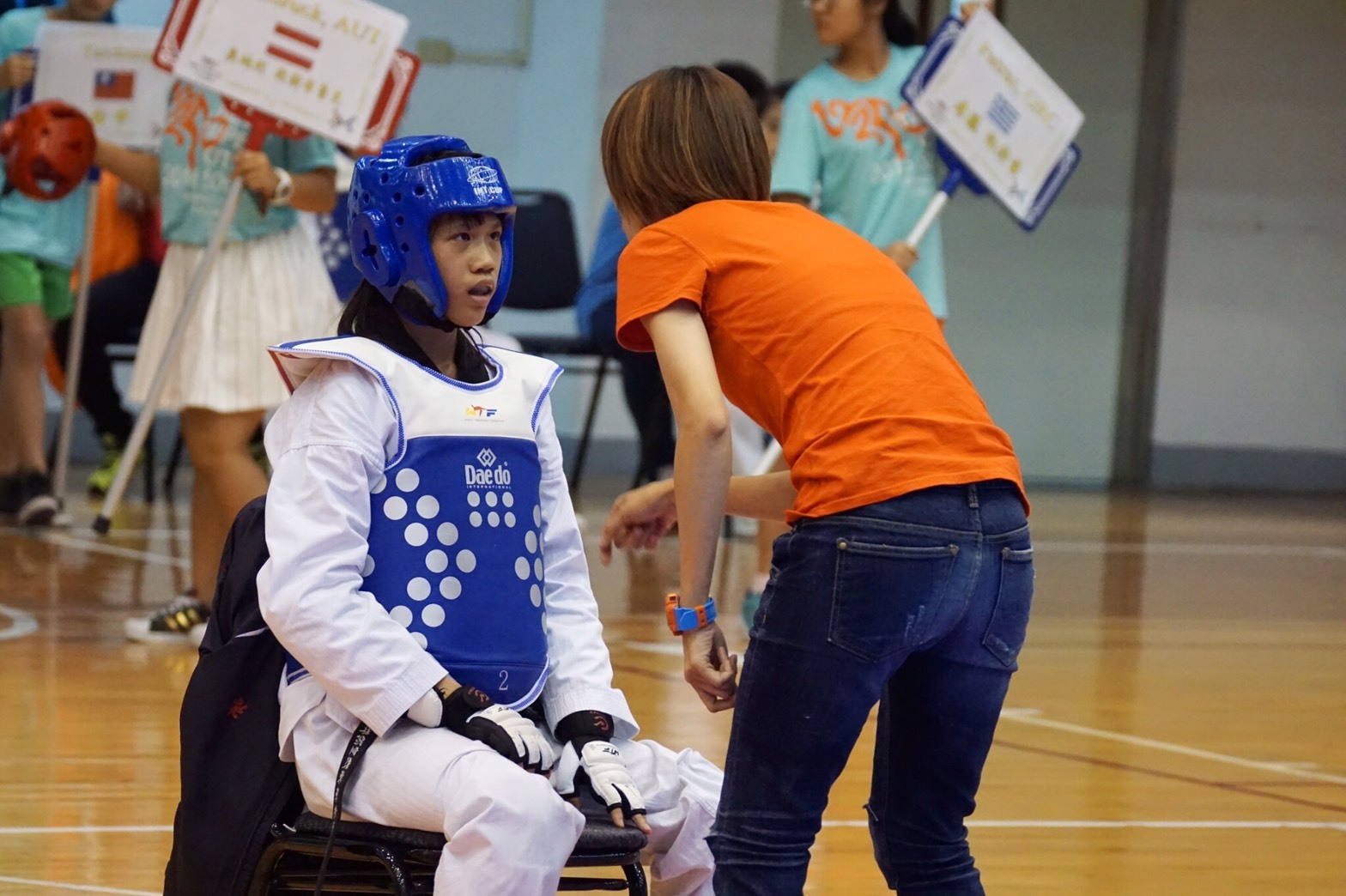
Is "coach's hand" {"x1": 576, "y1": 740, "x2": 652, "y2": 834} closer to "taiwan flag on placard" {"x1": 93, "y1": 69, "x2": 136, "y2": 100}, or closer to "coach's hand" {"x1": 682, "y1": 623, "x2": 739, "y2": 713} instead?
"coach's hand" {"x1": 682, "y1": 623, "x2": 739, "y2": 713}

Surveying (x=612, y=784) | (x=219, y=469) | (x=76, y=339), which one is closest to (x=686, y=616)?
(x=612, y=784)

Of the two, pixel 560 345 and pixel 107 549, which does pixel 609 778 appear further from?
pixel 560 345

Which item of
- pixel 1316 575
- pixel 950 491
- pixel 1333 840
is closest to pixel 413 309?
pixel 950 491

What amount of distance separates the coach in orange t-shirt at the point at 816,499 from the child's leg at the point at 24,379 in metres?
4.87

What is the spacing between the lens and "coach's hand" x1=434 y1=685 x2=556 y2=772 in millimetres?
1992

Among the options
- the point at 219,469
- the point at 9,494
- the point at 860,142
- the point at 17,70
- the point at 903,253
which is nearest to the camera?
the point at 219,469

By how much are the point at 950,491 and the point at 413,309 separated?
2.12ft

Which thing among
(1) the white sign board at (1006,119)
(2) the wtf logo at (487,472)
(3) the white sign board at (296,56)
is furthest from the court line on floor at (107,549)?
(2) the wtf logo at (487,472)

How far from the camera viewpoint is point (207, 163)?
4.80 meters

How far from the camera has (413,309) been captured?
2.21 meters

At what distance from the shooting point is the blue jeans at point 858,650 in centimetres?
219

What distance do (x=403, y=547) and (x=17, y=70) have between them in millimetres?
4715

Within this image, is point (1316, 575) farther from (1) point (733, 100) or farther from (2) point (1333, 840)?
(1) point (733, 100)

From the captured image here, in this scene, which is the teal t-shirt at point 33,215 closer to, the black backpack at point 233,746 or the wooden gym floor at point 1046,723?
the wooden gym floor at point 1046,723
